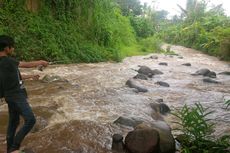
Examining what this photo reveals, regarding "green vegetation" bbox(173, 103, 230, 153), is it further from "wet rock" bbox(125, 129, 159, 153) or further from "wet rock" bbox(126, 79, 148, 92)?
"wet rock" bbox(126, 79, 148, 92)

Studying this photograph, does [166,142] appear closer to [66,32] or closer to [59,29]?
[59,29]

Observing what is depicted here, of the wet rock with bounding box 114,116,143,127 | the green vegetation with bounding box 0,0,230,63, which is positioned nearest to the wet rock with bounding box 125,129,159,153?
the wet rock with bounding box 114,116,143,127

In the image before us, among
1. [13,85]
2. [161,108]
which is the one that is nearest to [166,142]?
[13,85]

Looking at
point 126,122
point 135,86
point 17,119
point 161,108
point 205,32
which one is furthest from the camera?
point 205,32

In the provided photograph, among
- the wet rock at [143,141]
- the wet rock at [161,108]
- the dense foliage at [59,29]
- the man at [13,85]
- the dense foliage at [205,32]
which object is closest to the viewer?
the man at [13,85]

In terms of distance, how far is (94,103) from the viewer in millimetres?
8625

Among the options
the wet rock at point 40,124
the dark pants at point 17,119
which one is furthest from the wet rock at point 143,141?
the wet rock at point 40,124

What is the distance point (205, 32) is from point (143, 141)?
2559cm

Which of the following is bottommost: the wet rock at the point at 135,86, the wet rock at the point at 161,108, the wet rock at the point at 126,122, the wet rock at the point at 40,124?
the wet rock at the point at 135,86

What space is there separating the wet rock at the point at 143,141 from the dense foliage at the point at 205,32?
1615 cm

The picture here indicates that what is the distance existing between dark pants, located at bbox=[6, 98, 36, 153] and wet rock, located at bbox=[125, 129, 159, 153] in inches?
65.2

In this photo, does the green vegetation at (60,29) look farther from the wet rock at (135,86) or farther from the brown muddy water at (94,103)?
the wet rock at (135,86)

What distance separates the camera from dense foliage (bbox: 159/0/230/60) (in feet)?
72.6

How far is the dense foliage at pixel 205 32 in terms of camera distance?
22142 mm
